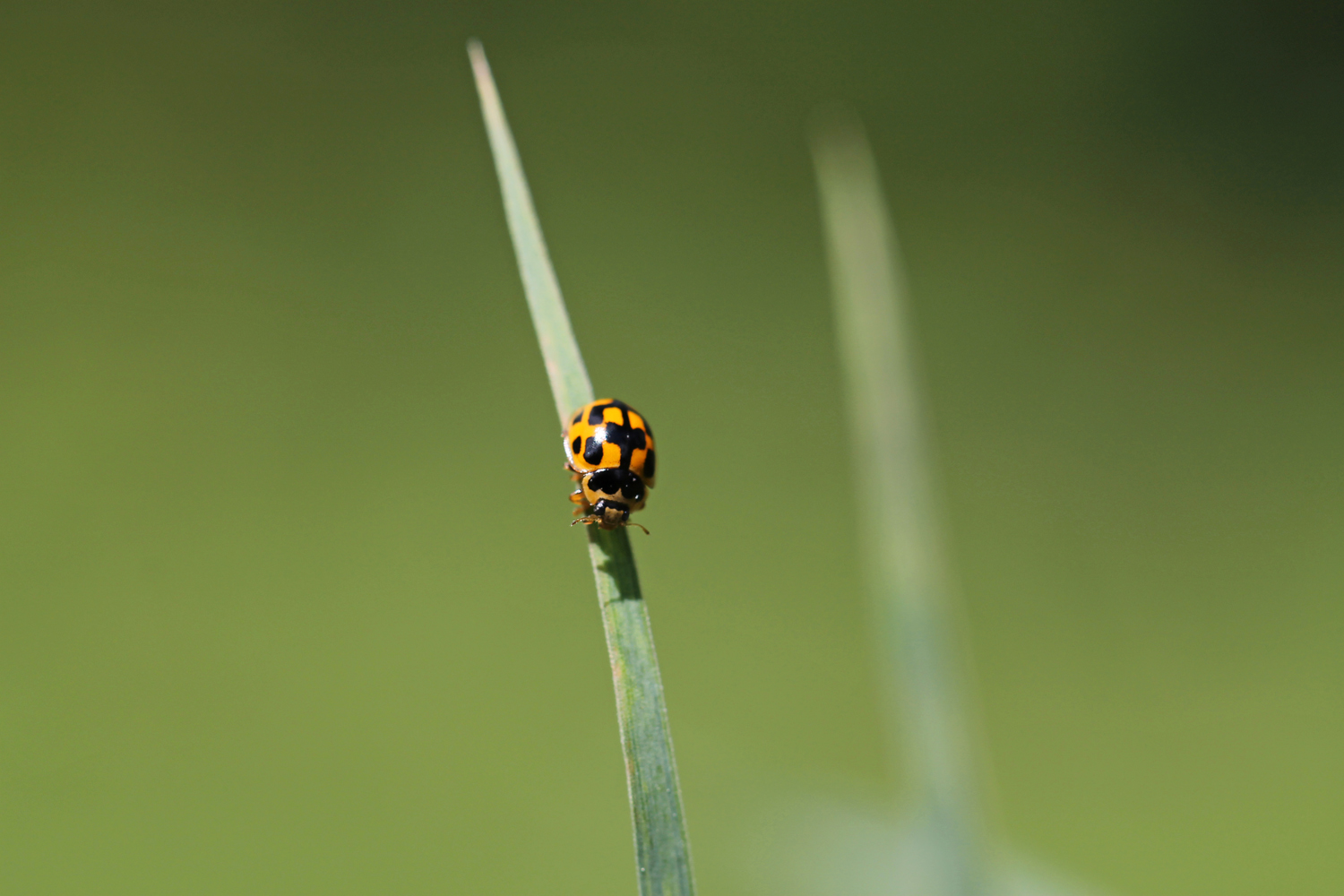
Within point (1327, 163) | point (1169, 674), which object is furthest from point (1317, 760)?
point (1327, 163)

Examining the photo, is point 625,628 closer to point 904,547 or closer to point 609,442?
point 904,547

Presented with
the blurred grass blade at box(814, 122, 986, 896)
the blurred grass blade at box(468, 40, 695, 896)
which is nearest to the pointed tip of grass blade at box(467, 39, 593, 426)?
the blurred grass blade at box(468, 40, 695, 896)

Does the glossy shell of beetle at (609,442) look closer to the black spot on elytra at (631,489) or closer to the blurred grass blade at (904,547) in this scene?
the black spot on elytra at (631,489)

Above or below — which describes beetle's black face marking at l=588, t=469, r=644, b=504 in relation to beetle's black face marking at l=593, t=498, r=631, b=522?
above

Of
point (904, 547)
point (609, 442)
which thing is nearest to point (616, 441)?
point (609, 442)

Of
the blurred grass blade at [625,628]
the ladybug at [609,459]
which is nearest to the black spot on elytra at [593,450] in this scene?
the ladybug at [609,459]

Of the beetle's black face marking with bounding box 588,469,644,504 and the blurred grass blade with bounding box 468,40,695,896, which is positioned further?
the beetle's black face marking with bounding box 588,469,644,504

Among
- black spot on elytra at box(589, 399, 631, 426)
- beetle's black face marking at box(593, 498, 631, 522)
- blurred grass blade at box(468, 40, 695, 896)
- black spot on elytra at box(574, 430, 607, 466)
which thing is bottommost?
blurred grass blade at box(468, 40, 695, 896)

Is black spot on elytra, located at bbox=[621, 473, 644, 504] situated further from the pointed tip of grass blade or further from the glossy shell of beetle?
the pointed tip of grass blade
